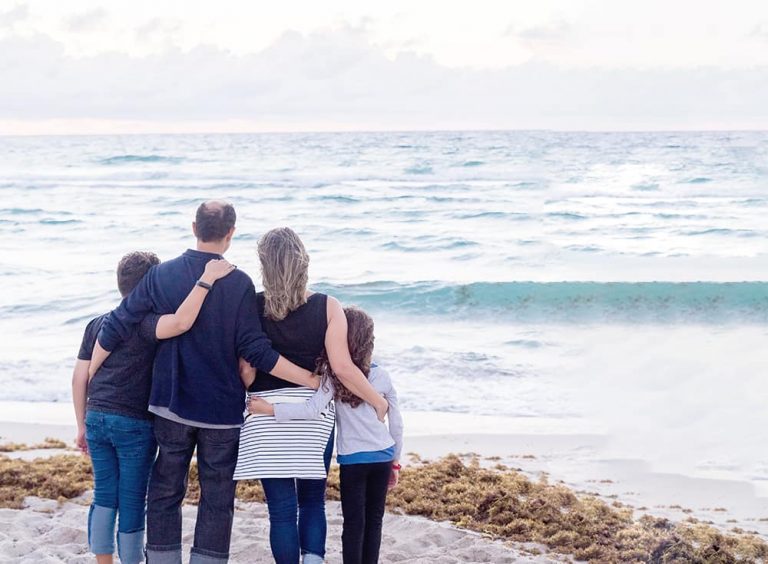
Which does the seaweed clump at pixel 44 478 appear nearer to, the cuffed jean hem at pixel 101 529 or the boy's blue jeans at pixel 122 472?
the cuffed jean hem at pixel 101 529

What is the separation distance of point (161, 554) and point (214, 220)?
144 centimetres

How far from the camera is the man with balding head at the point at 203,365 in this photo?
3504 mm

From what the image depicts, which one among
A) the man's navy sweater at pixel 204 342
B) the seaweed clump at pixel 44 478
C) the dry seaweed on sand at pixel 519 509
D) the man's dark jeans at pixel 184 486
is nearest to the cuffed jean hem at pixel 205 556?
the man's dark jeans at pixel 184 486

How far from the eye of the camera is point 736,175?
34844 millimetres

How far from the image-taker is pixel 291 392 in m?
3.63

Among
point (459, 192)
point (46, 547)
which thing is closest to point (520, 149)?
point (459, 192)

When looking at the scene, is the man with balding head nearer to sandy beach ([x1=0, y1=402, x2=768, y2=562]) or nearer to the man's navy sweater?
the man's navy sweater

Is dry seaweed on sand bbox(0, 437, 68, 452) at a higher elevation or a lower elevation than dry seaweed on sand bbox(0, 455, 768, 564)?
lower

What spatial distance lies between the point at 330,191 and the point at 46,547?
26844mm

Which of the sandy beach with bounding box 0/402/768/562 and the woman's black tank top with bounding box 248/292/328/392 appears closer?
the woman's black tank top with bounding box 248/292/328/392

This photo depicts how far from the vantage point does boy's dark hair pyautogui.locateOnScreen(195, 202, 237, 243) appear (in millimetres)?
3475

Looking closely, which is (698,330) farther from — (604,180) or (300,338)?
(604,180)

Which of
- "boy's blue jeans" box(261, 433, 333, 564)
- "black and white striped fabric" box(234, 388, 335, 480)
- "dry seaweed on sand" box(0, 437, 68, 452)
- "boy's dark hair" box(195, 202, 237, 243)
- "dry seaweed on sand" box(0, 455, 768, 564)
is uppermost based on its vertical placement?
"boy's dark hair" box(195, 202, 237, 243)

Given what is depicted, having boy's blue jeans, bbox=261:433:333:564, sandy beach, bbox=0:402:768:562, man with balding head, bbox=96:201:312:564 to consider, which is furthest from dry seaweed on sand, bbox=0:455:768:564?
man with balding head, bbox=96:201:312:564
